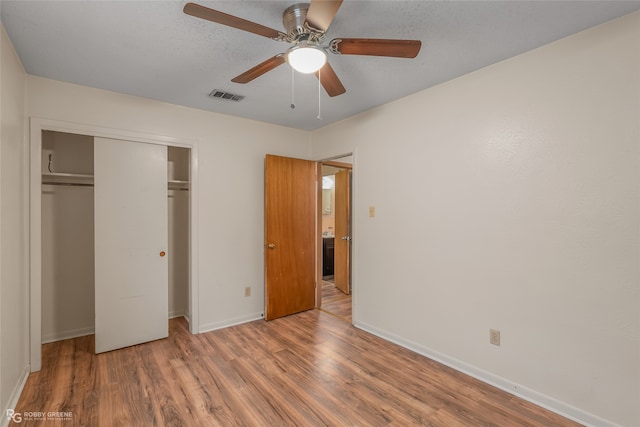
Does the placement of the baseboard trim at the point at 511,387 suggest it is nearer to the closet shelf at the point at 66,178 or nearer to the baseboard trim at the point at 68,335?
the baseboard trim at the point at 68,335

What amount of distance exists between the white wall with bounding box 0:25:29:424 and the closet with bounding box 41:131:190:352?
495 millimetres

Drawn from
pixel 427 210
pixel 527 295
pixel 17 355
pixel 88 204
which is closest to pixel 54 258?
pixel 88 204

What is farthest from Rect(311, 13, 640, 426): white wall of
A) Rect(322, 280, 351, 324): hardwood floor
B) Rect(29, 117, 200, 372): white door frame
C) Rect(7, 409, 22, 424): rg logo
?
Rect(7, 409, 22, 424): rg logo

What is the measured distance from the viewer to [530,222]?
2.17 meters

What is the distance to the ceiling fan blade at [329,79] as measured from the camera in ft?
6.24

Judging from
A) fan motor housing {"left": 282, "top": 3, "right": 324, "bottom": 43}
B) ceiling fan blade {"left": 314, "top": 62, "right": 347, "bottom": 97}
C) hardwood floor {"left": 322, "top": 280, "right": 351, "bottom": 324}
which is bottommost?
hardwood floor {"left": 322, "top": 280, "right": 351, "bottom": 324}

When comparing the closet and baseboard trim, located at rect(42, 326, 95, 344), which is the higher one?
the closet

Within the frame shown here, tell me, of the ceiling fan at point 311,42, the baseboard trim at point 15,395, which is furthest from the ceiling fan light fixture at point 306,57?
the baseboard trim at point 15,395

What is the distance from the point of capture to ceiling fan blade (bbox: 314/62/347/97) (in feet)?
6.24

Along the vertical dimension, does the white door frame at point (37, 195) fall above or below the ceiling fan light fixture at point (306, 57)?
below

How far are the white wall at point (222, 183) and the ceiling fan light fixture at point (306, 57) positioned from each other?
204cm

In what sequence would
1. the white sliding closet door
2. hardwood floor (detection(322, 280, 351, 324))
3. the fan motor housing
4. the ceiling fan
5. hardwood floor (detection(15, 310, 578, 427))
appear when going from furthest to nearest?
hardwood floor (detection(322, 280, 351, 324)), the white sliding closet door, hardwood floor (detection(15, 310, 578, 427)), the fan motor housing, the ceiling fan

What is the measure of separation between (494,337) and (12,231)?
3.61m

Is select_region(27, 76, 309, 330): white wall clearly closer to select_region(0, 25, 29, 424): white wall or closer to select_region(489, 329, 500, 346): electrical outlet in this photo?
select_region(0, 25, 29, 424): white wall
